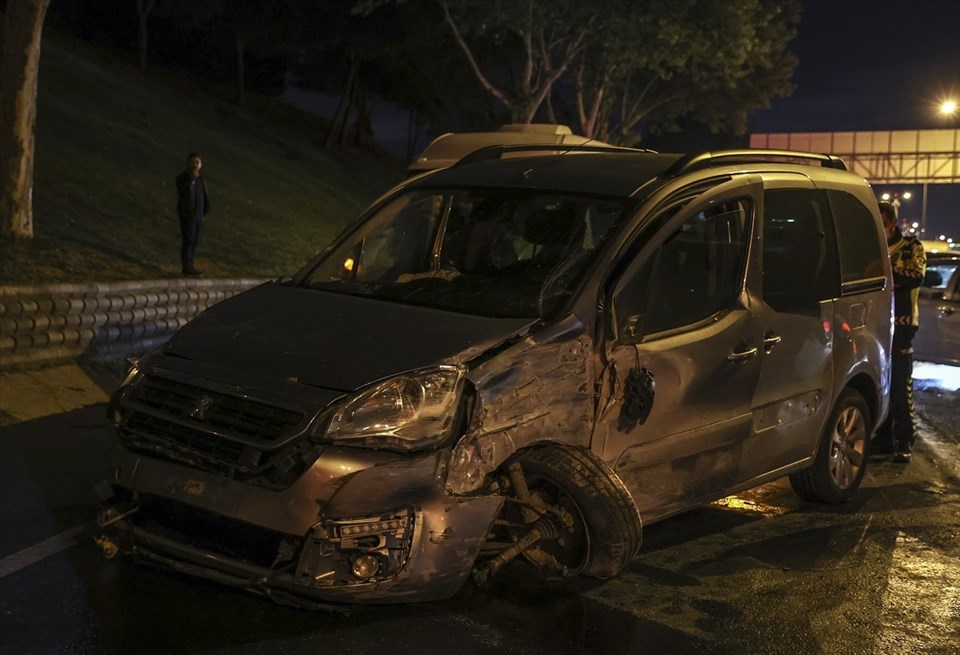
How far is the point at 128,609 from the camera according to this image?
5.04 m

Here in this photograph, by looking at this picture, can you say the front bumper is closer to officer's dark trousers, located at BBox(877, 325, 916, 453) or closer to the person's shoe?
officer's dark trousers, located at BBox(877, 325, 916, 453)

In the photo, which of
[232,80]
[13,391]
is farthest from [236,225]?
[232,80]

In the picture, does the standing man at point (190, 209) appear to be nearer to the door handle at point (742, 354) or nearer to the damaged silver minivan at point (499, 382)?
the damaged silver minivan at point (499, 382)

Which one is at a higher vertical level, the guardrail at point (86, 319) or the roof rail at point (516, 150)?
the roof rail at point (516, 150)

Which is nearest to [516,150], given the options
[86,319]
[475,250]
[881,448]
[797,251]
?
[475,250]

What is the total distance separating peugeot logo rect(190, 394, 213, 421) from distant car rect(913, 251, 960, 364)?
10382 mm

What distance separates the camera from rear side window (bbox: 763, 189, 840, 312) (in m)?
6.57

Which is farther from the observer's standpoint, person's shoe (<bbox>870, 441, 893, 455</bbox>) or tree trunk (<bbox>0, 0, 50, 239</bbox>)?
tree trunk (<bbox>0, 0, 50, 239</bbox>)

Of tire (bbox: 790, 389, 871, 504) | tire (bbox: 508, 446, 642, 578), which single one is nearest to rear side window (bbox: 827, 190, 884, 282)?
tire (bbox: 790, 389, 871, 504)

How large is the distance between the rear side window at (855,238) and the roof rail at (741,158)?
0.99ft

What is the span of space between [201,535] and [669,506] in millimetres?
2184

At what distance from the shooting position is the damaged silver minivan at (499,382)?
4.61m

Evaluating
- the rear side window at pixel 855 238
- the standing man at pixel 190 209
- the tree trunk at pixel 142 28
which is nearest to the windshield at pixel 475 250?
the rear side window at pixel 855 238

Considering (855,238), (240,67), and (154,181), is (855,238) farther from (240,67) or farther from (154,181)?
(240,67)
